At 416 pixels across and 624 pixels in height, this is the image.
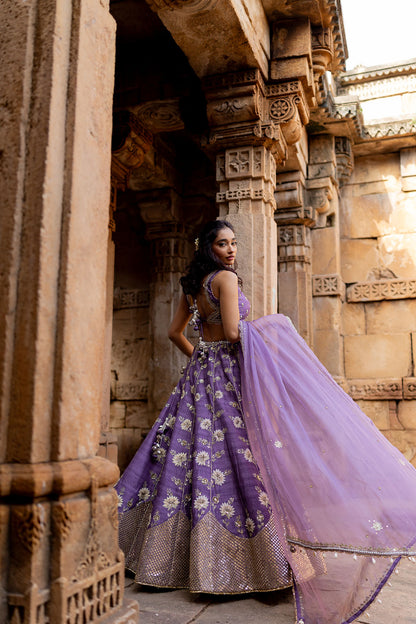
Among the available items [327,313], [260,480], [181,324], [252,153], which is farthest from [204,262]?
[327,313]

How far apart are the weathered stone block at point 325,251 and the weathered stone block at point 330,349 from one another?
727 millimetres

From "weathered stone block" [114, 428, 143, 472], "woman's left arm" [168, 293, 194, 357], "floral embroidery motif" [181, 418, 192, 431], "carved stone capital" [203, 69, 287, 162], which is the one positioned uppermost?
"carved stone capital" [203, 69, 287, 162]

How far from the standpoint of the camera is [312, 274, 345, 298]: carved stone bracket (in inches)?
254

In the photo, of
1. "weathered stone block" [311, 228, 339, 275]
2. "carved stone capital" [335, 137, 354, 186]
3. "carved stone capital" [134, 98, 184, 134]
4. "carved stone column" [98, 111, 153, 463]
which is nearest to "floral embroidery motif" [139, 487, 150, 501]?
"carved stone column" [98, 111, 153, 463]

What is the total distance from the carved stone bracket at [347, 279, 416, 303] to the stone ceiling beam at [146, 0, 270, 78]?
3.07m

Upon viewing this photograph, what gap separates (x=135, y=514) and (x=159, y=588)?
360mm

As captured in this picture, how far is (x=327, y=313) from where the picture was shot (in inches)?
254

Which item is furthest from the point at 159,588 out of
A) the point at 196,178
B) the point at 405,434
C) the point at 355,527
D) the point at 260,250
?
the point at 196,178

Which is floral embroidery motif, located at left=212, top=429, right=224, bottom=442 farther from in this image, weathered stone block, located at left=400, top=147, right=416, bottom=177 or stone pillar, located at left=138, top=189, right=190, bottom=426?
weathered stone block, located at left=400, top=147, right=416, bottom=177

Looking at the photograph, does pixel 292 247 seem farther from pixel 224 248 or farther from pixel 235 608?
pixel 235 608

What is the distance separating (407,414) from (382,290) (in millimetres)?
1453

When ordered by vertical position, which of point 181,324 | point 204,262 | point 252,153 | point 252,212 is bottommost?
point 181,324

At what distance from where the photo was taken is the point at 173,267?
6527 mm

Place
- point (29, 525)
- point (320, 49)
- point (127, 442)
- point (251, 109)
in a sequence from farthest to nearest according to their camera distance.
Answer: point (127, 442)
point (320, 49)
point (251, 109)
point (29, 525)
